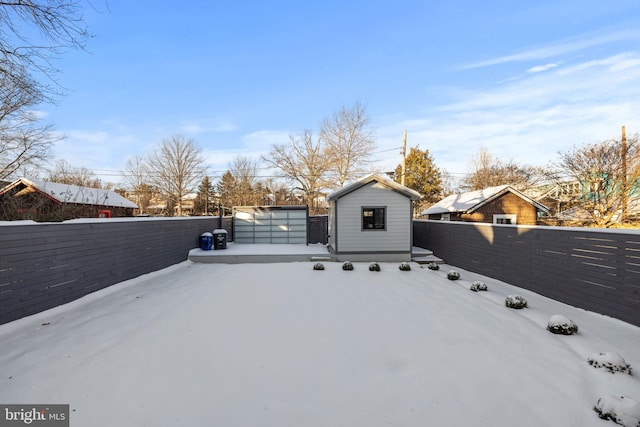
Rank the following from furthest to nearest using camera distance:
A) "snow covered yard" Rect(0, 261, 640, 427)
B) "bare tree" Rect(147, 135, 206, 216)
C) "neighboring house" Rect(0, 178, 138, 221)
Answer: "bare tree" Rect(147, 135, 206, 216) → "neighboring house" Rect(0, 178, 138, 221) → "snow covered yard" Rect(0, 261, 640, 427)

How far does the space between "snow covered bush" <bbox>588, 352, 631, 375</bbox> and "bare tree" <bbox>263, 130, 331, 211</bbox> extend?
2385cm

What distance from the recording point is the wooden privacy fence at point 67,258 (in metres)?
4.37

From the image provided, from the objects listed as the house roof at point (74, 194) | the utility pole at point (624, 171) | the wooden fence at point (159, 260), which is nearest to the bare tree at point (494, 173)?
the utility pole at point (624, 171)

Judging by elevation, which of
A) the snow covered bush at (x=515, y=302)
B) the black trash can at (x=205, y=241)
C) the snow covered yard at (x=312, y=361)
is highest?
the black trash can at (x=205, y=241)

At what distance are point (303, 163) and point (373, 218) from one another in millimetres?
17649

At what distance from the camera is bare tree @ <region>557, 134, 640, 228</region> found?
10062 mm

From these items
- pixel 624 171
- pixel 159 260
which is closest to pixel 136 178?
pixel 159 260

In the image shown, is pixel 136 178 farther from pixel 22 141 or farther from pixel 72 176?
pixel 22 141

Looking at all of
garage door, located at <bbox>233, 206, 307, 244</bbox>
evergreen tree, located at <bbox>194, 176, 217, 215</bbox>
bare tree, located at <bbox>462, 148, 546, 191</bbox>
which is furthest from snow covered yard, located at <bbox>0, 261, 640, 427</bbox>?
evergreen tree, located at <bbox>194, 176, 217, 215</bbox>

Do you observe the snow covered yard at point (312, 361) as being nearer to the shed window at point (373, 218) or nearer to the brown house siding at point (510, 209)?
the shed window at point (373, 218)

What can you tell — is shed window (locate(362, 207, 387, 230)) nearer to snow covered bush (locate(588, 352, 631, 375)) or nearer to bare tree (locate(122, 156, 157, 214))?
snow covered bush (locate(588, 352, 631, 375))

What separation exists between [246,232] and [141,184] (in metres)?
27.0

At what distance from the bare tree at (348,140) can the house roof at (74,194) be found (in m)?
18.5

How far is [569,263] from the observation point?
5551mm
